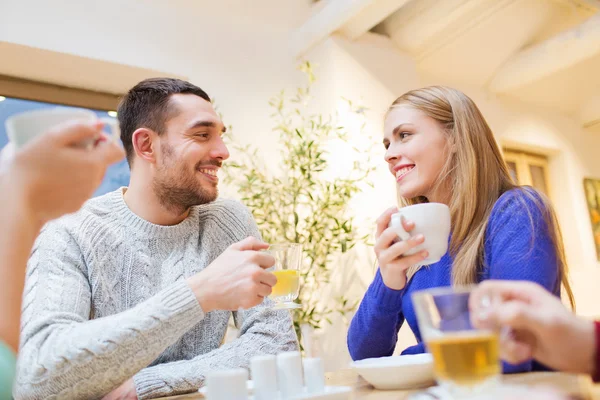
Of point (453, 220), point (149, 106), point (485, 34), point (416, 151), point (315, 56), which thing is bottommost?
point (453, 220)

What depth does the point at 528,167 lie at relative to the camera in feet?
18.6

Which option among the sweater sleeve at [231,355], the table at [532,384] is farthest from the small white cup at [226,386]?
the sweater sleeve at [231,355]

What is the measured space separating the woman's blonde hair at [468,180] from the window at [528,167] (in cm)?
405

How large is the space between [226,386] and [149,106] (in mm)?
1384

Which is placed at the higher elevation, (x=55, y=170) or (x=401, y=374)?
(x=55, y=170)

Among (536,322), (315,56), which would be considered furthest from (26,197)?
(315,56)

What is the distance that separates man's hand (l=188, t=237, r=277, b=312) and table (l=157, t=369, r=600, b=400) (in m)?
0.22

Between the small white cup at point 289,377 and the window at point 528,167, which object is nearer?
the small white cup at point 289,377

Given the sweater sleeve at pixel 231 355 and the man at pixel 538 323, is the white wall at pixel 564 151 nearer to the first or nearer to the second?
the sweater sleeve at pixel 231 355

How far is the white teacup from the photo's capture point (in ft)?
3.61

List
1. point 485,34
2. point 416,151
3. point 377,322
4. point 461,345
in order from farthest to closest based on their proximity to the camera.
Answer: point 485,34, point 416,151, point 377,322, point 461,345

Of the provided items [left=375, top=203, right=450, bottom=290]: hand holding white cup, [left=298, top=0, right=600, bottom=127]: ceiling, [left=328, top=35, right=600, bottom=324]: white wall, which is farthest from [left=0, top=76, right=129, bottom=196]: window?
[left=328, top=35, right=600, bottom=324]: white wall

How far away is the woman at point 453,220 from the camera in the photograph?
1.24 meters

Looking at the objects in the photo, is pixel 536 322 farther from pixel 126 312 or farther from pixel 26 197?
pixel 126 312
